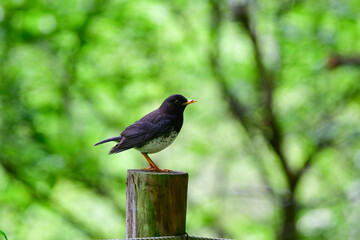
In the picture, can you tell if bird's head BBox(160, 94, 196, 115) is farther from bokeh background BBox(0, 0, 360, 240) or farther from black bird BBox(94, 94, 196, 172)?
bokeh background BBox(0, 0, 360, 240)

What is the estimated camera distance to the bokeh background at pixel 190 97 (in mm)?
7527

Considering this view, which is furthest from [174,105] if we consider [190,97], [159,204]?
[190,97]

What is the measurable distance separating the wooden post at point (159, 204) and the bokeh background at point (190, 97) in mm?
4095

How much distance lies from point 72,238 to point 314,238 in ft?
16.4

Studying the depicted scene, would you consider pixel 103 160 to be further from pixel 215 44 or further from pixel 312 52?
pixel 312 52

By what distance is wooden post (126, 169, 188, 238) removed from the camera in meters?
2.71

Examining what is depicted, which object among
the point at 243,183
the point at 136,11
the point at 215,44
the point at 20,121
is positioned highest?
the point at 136,11

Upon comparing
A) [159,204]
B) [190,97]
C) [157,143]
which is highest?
[190,97]

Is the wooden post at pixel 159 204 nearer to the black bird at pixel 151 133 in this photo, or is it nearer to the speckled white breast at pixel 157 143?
the black bird at pixel 151 133

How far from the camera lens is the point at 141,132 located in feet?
12.2

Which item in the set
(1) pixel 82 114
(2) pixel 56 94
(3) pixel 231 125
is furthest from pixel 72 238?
(3) pixel 231 125

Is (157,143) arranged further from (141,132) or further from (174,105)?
(174,105)

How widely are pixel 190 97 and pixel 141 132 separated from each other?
6.07m

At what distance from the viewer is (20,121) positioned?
259 inches
